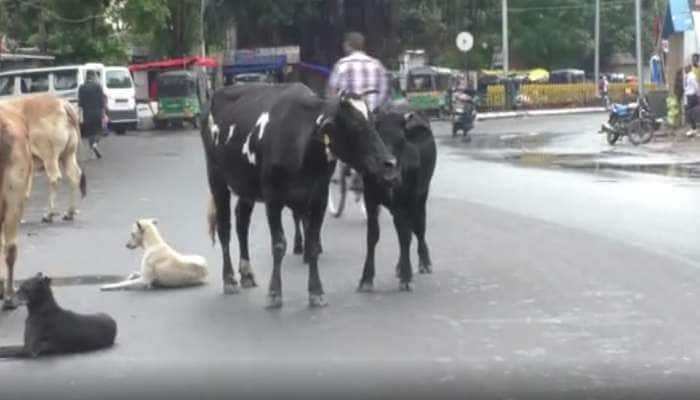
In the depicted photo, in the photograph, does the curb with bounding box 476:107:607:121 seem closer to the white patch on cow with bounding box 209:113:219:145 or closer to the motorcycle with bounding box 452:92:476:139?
the motorcycle with bounding box 452:92:476:139

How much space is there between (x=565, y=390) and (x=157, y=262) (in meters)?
4.33

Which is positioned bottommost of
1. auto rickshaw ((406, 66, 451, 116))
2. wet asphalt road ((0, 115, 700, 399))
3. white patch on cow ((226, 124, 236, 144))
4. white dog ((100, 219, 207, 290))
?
wet asphalt road ((0, 115, 700, 399))

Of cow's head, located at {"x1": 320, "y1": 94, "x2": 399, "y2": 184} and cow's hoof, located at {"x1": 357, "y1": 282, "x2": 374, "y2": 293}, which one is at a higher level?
cow's head, located at {"x1": 320, "y1": 94, "x2": 399, "y2": 184}

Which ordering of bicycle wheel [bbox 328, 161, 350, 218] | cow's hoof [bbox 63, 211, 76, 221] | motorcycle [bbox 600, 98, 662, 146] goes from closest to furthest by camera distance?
bicycle wheel [bbox 328, 161, 350, 218], cow's hoof [bbox 63, 211, 76, 221], motorcycle [bbox 600, 98, 662, 146]

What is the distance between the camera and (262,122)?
9.34 m

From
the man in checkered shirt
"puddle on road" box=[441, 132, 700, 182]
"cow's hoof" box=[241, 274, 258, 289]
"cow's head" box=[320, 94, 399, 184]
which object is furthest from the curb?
"cow's head" box=[320, 94, 399, 184]

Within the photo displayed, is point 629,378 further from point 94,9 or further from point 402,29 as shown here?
point 402,29

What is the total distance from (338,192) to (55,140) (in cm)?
346

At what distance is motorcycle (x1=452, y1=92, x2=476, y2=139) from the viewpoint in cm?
3497

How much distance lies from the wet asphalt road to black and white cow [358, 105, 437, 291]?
28cm

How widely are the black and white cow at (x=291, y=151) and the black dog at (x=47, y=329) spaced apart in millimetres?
1697

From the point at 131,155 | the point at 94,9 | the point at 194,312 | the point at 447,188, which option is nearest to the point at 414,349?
the point at 194,312

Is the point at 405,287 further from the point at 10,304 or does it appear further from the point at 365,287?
the point at 10,304

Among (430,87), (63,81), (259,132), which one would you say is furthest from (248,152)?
(430,87)
